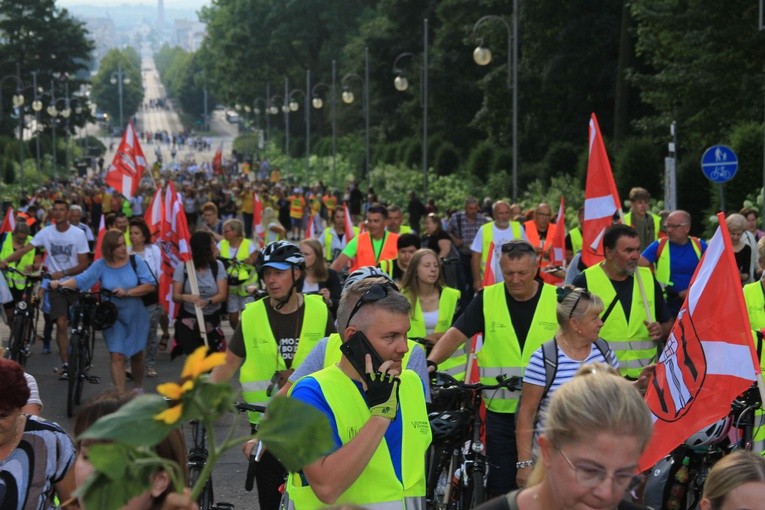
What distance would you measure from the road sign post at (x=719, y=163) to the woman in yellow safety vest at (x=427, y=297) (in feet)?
37.9

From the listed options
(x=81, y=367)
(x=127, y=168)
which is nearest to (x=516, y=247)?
(x=81, y=367)

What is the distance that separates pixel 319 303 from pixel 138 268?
539 cm

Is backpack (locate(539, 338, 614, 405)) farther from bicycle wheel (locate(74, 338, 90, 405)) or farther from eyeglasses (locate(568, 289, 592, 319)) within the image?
bicycle wheel (locate(74, 338, 90, 405))

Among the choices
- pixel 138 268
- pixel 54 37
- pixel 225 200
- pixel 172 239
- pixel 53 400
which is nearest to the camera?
pixel 138 268

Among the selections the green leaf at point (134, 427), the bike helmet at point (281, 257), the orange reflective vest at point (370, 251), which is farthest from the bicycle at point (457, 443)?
the orange reflective vest at point (370, 251)

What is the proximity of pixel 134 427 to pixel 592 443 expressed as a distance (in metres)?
1.14

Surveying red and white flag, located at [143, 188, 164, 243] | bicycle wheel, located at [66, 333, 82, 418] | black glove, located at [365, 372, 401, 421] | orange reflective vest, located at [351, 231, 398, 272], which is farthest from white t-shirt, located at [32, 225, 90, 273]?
black glove, located at [365, 372, 401, 421]

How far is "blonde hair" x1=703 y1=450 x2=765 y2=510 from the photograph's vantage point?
4.00 metres

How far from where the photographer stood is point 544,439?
10.8ft

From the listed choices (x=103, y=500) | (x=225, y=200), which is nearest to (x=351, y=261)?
(x=103, y=500)

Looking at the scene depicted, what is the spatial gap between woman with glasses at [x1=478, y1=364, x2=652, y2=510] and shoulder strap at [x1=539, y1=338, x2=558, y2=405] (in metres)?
3.15

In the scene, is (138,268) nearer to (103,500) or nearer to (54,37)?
(103,500)

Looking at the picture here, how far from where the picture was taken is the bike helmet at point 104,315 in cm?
1220

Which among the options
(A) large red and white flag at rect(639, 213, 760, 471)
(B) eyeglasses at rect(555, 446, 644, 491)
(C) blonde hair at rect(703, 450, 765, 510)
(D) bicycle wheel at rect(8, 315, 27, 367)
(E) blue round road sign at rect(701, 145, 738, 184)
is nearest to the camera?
(B) eyeglasses at rect(555, 446, 644, 491)
